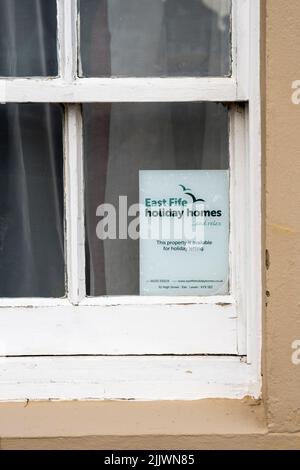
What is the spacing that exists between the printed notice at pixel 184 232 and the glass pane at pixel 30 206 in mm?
241

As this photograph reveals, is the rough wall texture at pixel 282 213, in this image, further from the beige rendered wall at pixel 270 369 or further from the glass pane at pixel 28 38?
the glass pane at pixel 28 38

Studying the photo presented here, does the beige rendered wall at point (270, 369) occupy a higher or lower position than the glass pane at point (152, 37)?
lower

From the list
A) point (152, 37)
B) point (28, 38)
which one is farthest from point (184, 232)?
point (28, 38)

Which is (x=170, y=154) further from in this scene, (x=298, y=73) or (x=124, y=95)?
(x=298, y=73)

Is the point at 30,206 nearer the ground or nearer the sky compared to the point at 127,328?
nearer the sky

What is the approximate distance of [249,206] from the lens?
73.5 inches

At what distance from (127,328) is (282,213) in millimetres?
516

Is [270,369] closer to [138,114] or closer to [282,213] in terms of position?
[282,213]

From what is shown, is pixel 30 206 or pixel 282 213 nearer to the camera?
pixel 282 213

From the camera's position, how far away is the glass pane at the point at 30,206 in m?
1.96

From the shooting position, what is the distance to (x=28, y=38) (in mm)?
1940

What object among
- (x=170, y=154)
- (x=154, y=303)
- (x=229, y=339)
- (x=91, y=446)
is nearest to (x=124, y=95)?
(x=170, y=154)

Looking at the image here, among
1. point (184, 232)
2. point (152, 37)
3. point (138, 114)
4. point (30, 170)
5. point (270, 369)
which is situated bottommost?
point (270, 369)

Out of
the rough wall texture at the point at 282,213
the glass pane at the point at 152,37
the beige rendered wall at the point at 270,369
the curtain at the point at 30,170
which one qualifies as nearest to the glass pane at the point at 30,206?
the curtain at the point at 30,170
